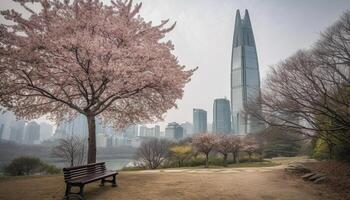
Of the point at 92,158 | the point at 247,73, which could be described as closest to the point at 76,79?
the point at 92,158

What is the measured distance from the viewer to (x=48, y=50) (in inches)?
393

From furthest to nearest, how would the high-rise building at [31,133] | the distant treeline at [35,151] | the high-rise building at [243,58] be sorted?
the high-rise building at [243,58], the high-rise building at [31,133], the distant treeline at [35,151]

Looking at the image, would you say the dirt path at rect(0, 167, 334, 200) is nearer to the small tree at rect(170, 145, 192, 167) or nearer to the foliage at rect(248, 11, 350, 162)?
the foliage at rect(248, 11, 350, 162)

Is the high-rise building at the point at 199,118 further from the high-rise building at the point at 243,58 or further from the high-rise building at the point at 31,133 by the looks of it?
Result: the high-rise building at the point at 31,133

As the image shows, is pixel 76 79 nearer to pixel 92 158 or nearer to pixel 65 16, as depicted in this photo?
pixel 65 16

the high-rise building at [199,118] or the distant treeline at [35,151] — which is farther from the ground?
the high-rise building at [199,118]

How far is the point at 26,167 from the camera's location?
1091 inches

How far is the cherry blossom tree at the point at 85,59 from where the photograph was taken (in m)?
9.77

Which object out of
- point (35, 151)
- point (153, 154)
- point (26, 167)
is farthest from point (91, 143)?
point (35, 151)

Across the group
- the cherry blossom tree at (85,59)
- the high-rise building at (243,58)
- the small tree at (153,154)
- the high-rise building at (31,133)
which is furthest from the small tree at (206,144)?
the high-rise building at (243,58)

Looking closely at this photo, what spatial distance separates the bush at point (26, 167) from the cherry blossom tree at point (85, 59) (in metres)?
18.9

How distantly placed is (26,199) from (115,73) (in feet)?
17.9

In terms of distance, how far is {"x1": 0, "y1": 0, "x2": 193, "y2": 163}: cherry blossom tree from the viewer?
977 cm

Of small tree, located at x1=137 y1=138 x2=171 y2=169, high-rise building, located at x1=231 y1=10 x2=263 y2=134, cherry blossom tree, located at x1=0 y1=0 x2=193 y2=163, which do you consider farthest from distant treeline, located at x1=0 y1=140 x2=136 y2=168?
high-rise building, located at x1=231 y1=10 x2=263 y2=134
